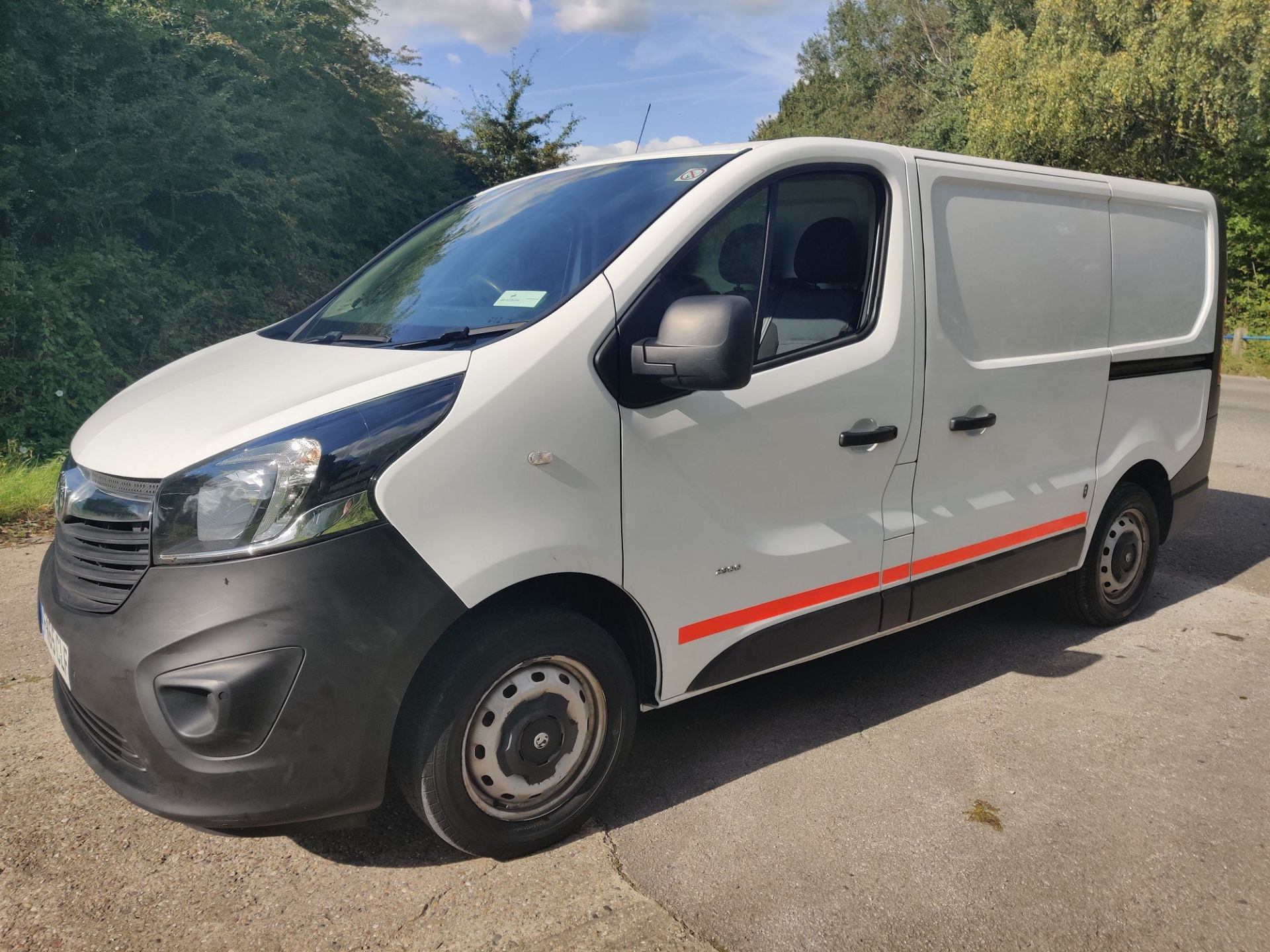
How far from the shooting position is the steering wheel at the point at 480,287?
9.99 ft

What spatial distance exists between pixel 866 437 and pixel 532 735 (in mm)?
1461

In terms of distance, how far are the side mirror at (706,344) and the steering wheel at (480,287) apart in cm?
62

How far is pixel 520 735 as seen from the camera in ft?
8.91

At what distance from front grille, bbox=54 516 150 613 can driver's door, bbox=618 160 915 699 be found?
1243 mm

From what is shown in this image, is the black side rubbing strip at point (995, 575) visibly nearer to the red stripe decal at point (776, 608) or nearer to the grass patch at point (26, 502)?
the red stripe decal at point (776, 608)

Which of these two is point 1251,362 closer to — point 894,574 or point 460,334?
point 894,574

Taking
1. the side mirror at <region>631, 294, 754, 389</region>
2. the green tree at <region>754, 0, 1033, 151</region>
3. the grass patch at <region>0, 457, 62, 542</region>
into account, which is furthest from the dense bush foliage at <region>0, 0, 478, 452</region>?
the green tree at <region>754, 0, 1033, 151</region>

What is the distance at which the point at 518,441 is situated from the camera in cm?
257

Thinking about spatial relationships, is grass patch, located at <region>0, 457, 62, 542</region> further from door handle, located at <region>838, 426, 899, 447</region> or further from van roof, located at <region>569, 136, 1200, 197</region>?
door handle, located at <region>838, 426, 899, 447</region>

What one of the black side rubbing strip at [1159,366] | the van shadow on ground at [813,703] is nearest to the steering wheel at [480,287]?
the van shadow on ground at [813,703]

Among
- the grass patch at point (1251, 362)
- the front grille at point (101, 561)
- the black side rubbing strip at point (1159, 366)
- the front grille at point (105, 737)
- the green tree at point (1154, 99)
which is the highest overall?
the green tree at point (1154, 99)

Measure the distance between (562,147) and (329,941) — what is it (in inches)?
980

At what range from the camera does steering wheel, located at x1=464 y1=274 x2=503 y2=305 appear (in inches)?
120

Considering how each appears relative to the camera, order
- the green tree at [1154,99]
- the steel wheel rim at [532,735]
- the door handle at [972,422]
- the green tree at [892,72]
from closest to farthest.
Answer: the steel wheel rim at [532,735]
the door handle at [972,422]
the green tree at [1154,99]
the green tree at [892,72]
